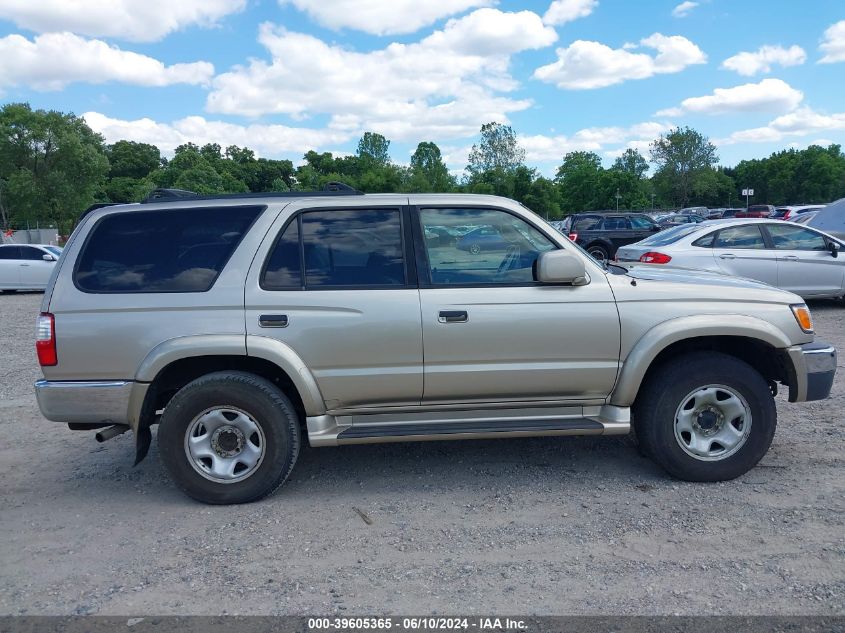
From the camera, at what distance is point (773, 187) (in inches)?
3425

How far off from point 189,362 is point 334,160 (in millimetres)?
90014

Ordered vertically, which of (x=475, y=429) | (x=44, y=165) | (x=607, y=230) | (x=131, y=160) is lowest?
(x=475, y=429)

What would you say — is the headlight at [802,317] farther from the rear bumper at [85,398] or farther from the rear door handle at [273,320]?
the rear bumper at [85,398]

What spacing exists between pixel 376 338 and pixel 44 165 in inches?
1763

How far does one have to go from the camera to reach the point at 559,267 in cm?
406

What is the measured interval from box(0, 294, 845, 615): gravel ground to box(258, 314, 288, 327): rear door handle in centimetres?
115

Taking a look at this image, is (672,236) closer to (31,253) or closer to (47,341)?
(47,341)

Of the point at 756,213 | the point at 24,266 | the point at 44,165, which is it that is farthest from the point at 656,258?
the point at 44,165

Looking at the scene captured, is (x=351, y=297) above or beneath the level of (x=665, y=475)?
above

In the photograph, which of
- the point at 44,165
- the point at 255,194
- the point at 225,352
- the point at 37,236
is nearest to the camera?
the point at 225,352

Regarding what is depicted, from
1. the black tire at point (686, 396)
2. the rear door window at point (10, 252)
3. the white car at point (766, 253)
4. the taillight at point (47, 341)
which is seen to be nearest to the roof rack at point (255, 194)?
the taillight at point (47, 341)

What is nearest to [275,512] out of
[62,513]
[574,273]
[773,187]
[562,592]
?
[62,513]

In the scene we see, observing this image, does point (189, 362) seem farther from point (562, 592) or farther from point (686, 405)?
point (686, 405)

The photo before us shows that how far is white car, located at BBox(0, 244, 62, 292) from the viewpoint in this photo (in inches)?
730
